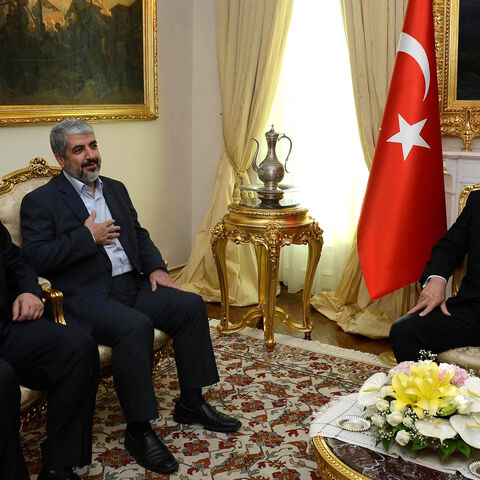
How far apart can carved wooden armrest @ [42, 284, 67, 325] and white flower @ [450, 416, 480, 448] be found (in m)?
1.68

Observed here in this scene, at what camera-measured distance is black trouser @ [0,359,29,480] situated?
7.41 feet

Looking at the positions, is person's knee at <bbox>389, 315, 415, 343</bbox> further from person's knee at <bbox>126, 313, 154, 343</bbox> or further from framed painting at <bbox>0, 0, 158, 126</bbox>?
framed painting at <bbox>0, 0, 158, 126</bbox>

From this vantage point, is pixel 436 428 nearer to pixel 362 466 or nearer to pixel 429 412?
A: pixel 429 412

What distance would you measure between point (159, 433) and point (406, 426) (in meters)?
1.46

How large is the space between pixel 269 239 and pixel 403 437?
210cm

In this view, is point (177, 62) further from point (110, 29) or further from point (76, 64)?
point (76, 64)

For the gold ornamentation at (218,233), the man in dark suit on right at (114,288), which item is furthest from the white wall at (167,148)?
the man in dark suit on right at (114,288)

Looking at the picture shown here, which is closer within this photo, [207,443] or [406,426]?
[406,426]

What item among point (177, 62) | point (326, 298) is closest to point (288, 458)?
point (326, 298)

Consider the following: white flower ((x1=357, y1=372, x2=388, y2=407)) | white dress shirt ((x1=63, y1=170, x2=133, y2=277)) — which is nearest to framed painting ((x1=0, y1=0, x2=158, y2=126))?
white dress shirt ((x1=63, y1=170, x2=133, y2=277))

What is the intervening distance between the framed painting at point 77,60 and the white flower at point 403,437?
9.48 feet

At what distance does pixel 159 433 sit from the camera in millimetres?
3064

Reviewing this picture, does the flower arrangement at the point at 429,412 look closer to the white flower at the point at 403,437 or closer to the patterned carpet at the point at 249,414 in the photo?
the white flower at the point at 403,437

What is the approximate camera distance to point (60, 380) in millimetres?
2561
